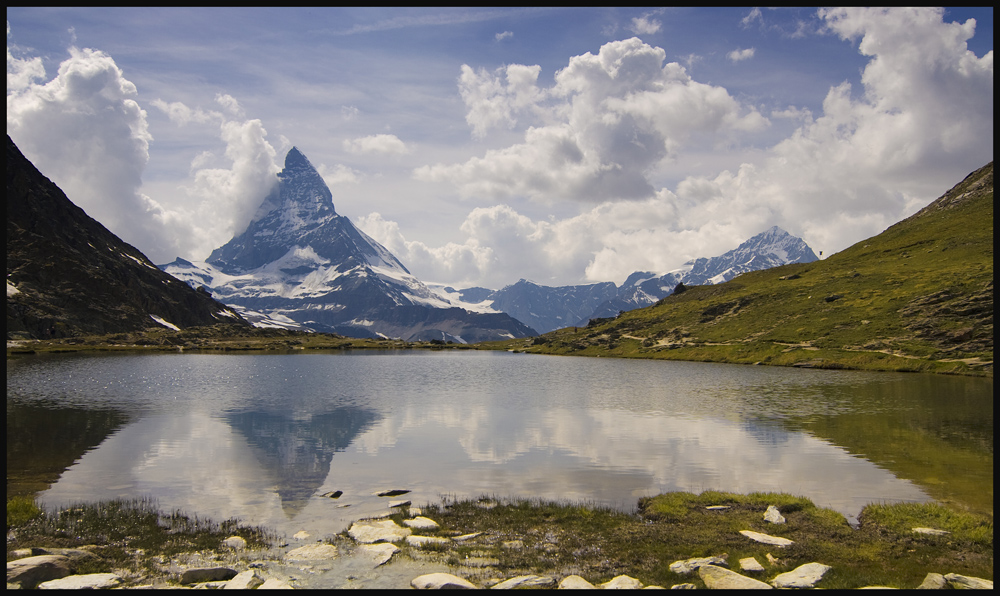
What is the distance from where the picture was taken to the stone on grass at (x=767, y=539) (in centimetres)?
2231

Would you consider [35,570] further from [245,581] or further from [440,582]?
Result: [440,582]

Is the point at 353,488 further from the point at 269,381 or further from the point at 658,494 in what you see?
the point at 269,381

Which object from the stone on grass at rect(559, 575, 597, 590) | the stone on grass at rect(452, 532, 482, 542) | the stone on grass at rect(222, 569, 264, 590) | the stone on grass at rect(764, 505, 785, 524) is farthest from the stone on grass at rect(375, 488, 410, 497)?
the stone on grass at rect(764, 505, 785, 524)

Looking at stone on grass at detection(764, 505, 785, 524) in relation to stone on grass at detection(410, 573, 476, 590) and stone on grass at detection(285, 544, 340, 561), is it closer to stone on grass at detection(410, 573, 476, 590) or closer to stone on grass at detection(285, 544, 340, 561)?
stone on grass at detection(410, 573, 476, 590)

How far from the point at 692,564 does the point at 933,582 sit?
7.23 metres

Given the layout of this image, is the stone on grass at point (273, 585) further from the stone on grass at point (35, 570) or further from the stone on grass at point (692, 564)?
the stone on grass at point (692, 564)

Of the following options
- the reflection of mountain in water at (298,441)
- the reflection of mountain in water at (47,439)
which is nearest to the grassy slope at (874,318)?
the reflection of mountain in water at (298,441)

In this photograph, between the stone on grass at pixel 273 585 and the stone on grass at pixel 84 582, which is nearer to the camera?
the stone on grass at pixel 84 582

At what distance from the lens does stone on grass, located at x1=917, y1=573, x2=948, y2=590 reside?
1801cm

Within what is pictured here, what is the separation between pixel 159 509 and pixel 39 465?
14.0 meters

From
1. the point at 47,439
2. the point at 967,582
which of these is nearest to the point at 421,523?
the point at 967,582

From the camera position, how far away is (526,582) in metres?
18.6

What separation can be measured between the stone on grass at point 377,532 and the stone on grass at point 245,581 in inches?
182

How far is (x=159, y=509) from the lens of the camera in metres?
27.2
